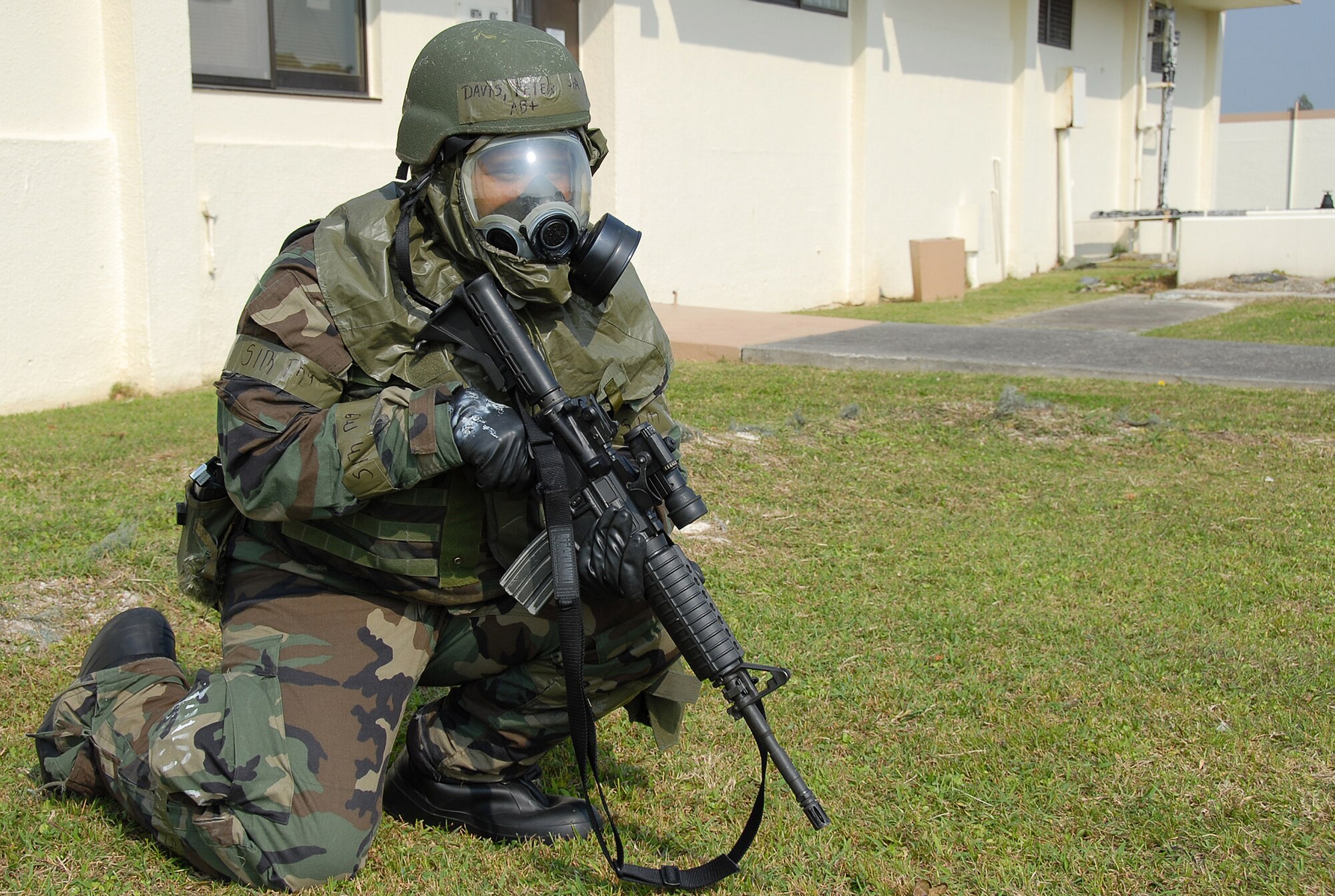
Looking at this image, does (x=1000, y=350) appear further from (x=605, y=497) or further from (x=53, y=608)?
(x=605, y=497)

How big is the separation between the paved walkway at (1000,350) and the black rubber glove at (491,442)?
601cm

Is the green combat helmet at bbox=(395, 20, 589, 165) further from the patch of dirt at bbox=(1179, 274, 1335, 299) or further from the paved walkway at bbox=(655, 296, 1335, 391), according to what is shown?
the patch of dirt at bbox=(1179, 274, 1335, 299)

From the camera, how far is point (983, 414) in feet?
21.5

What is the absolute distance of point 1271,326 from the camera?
32.3 ft

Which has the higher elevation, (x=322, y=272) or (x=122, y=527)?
(x=322, y=272)

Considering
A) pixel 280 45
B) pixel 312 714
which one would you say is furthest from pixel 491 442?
pixel 280 45

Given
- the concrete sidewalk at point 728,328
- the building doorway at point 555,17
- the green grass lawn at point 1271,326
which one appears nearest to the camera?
the concrete sidewalk at point 728,328

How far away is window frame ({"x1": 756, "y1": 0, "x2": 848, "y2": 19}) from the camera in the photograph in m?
11.6

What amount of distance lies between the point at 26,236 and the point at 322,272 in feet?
16.9

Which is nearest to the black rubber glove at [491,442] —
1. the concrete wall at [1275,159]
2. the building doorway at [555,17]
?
the building doorway at [555,17]

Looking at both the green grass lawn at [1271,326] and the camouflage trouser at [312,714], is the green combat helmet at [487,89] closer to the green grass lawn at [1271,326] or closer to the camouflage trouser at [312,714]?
the camouflage trouser at [312,714]

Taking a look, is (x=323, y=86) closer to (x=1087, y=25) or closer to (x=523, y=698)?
(x=523, y=698)

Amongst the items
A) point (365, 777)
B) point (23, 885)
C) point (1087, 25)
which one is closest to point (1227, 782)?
point (365, 777)

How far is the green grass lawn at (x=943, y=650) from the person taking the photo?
2477 mm
